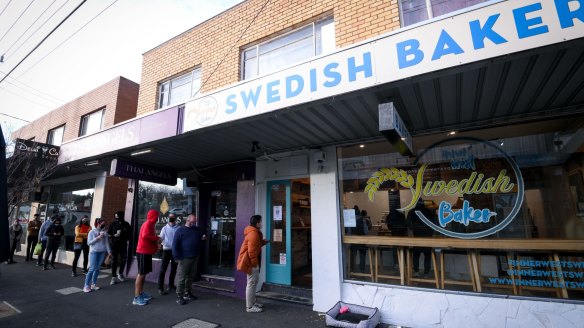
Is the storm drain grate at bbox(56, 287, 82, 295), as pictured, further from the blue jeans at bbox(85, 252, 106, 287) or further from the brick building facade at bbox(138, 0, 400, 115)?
the brick building facade at bbox(138, 0, 400, 115)

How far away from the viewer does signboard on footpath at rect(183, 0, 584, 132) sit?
277cm

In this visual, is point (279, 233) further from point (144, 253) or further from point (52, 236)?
point (52, 236)

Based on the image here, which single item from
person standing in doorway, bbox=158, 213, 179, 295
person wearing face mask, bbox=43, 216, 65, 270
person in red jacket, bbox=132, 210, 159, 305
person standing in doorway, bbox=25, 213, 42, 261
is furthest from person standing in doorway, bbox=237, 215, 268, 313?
person standing in doorway, bbox=25, 213, 42, 261

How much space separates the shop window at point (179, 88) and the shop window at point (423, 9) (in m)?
5.49

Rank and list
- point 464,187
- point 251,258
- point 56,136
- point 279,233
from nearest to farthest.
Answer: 1. point 464,187
2. point 251,258
3. point 279,233
4. point 56,136

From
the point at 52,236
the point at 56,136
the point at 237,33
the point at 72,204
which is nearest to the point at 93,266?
the point at 52,236

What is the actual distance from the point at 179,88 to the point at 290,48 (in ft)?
13.0

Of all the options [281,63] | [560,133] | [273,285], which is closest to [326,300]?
[273,285]

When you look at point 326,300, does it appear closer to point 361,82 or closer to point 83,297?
point 361,82

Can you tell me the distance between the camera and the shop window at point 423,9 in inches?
214

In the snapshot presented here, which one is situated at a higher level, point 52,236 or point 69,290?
point 52,236

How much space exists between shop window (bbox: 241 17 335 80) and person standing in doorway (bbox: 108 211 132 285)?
216 inches

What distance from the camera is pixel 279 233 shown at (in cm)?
681

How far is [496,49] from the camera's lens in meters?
2.91
